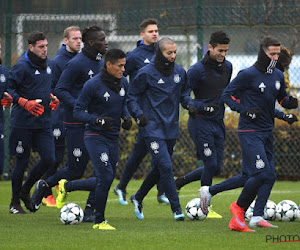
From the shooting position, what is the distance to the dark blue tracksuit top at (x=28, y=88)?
1155cm

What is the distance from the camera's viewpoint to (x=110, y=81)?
32.4ft

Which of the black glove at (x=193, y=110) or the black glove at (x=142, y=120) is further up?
the black glove at (x=193, y=110)

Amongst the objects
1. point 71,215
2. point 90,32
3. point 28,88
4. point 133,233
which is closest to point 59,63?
point 28,88

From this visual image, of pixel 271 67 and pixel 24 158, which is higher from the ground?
pixel 271 67

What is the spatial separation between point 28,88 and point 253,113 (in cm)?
358

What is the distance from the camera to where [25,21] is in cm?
1688

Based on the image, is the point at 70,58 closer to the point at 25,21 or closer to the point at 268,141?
the point at 268,141

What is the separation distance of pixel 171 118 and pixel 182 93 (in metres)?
0.43

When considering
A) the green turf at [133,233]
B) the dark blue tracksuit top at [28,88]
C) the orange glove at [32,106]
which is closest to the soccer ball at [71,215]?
the green turf at [133,233]

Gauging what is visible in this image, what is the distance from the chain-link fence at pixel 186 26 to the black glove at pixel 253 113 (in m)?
6.34

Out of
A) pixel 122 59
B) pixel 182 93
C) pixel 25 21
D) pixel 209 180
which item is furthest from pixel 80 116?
pixel 25 21

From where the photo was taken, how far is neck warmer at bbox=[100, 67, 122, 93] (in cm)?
989

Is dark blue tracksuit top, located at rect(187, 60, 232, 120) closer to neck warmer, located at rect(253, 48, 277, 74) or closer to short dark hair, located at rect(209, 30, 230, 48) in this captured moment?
short dark hair, located at rect(209, 30, 230, 48)

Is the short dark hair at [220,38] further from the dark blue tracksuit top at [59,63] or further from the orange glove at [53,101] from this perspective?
the orange glove at [53,101]
